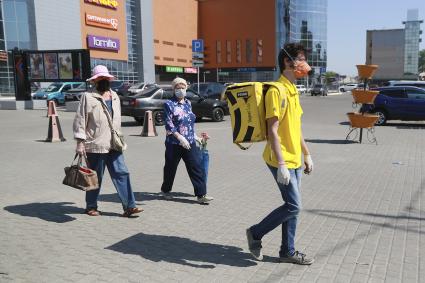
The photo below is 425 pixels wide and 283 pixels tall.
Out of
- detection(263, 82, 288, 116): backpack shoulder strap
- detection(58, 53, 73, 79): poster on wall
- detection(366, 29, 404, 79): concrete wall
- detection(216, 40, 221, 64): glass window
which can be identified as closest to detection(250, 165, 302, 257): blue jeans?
detection(263, 82, 288, 116): backpack shoulder strap

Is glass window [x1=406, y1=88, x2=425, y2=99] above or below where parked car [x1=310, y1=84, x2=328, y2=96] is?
above

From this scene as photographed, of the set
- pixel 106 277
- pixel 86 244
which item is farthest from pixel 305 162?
pixel 86 244

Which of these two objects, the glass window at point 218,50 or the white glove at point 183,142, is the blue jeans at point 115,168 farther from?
the glass window at point 218,50

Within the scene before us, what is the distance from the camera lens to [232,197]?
6.30 metres

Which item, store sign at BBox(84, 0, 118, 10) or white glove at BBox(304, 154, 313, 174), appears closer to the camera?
white glove at BBox(304, 154, 313, 174)

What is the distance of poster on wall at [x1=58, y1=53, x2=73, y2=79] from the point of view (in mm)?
26234

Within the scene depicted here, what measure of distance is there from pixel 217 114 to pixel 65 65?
12649mm

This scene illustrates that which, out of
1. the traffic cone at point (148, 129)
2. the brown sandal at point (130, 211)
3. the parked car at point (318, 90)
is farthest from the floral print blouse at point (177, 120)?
the parked car at point (318, 90)

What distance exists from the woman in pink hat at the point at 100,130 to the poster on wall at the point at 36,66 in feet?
80.0

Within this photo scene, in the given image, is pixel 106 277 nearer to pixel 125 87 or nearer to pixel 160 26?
pixel 125 87

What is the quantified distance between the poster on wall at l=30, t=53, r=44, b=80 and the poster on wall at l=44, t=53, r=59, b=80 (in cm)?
36

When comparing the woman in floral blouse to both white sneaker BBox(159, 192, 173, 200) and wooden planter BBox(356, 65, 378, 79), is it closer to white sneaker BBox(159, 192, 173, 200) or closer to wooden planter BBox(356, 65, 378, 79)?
white sneaker BBox(159, 192, 173, 200)

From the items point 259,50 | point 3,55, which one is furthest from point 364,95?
point 259,50

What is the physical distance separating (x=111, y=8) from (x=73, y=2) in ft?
21.5
